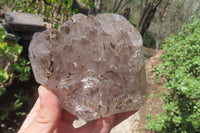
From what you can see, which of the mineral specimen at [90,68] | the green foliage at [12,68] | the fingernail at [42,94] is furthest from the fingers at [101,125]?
the green foliage at [12,68]

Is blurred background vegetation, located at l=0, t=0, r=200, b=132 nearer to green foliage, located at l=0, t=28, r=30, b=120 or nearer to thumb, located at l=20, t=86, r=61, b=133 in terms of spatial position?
green foliage, located at l=0, t=28, r=30, b=120

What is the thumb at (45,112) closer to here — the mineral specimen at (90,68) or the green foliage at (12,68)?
the mineral specimen at (90,68)

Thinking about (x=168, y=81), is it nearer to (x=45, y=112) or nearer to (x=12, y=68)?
(x=45, y=112)

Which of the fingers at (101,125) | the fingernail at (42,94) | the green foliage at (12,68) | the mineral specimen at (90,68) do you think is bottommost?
the green foliage at (12,68)

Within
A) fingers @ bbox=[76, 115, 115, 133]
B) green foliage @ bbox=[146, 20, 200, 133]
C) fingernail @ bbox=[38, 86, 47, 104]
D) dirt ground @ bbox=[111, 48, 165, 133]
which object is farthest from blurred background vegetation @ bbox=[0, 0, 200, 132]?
fingernail @ bbox=[38, 86, 47, 104]

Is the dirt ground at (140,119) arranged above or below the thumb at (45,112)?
below

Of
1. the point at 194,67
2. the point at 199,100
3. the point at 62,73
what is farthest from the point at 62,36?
the point at 194,67

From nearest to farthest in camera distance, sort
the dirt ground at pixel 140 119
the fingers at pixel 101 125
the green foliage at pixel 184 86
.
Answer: the fingers at pixel 101 125 → the green foliage at pixel 184 86 → the dirt ground at pixel 140 119

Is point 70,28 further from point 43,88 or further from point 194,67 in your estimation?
point 194,67
